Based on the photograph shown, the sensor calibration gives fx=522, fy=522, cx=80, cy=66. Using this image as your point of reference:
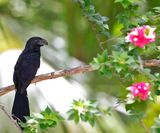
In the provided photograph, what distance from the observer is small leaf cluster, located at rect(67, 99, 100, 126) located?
174cm

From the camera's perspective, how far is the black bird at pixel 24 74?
91.7 inches

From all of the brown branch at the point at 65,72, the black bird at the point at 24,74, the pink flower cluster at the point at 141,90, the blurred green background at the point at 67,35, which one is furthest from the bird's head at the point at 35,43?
the blurred green background at the point at 67,35

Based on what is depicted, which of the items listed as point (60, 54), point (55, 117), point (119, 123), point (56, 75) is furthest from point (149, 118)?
point (55, 117)

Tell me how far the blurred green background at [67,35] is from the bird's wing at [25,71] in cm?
122

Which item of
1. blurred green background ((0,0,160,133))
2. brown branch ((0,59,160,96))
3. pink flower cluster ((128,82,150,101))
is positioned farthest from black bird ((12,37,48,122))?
blurred green background ((0,0,160,133))

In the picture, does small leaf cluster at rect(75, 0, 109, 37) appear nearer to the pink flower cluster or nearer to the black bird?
the black bird

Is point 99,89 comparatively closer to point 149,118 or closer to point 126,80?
point 149,118

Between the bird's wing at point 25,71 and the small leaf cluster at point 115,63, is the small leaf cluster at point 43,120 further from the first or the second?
the bird's wing at point 25,71

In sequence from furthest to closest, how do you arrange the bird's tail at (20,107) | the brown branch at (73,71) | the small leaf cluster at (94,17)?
the bird's tail at (20,107), the small leaf cluster at (94,17), the brown branch at (73,71)

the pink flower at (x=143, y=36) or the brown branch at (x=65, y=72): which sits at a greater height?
the pink flower at (x=143, y=36)

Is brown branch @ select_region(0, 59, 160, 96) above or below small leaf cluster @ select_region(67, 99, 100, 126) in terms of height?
above

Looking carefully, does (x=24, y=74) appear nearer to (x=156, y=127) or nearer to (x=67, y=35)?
(x=156, y=127)

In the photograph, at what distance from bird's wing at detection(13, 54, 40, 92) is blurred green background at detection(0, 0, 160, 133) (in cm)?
122

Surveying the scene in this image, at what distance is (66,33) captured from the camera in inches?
160
